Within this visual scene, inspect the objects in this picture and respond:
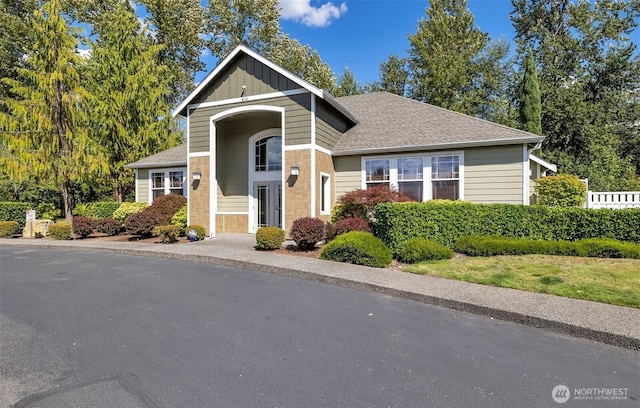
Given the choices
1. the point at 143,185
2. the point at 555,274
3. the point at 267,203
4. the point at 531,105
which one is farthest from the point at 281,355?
the point at 531,105

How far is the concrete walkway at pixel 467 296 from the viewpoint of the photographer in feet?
13.6

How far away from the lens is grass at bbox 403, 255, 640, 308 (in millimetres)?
5422

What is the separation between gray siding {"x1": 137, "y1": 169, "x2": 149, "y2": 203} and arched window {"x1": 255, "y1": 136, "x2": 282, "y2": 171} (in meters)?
7.07

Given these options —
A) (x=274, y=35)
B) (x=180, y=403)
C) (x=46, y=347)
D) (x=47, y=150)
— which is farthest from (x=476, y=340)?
(x=274, y=35)

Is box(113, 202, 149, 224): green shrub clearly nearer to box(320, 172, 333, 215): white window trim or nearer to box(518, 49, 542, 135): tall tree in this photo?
box(320, 172, 333, 215): white window trim

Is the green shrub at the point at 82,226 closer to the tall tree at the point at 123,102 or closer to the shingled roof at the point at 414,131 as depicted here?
the tall tree at the point at 123,102

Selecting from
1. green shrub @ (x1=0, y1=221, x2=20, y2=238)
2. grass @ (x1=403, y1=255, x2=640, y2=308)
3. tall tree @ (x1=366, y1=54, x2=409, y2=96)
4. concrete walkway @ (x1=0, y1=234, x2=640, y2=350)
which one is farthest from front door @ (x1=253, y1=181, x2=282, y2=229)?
tall tree @ (x1=366, y1=54, x2=409, y2=96)

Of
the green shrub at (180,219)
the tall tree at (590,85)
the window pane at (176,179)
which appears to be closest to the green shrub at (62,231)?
the green shrub at (180,219)

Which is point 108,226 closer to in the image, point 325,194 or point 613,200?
point 325,194

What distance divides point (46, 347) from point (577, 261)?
9393 mm

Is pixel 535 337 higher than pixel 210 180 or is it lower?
lower

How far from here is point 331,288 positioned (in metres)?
6.38

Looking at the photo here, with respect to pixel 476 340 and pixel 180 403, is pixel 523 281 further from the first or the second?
pixel 180 403

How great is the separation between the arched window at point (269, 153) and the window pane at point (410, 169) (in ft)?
16.6
